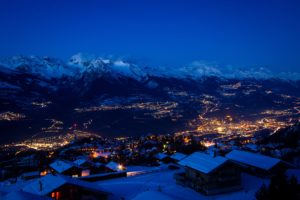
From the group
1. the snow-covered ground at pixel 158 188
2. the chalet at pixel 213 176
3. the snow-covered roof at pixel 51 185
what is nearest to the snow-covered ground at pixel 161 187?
the snow-covered ground at pixel 158 188

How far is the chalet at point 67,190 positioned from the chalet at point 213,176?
6.14 metres

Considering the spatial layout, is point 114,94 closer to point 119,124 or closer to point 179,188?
point 119,124

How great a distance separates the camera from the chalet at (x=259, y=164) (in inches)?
956

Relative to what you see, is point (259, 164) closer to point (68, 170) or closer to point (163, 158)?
point (163, 158)

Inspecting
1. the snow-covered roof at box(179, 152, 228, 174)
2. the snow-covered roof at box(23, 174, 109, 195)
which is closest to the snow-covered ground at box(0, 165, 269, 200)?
the snow-covered roof at box(23, 174, 109, 195)

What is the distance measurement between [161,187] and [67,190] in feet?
21.8

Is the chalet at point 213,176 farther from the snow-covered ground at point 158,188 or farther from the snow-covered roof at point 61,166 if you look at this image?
the snow-covered roof at point 61,166

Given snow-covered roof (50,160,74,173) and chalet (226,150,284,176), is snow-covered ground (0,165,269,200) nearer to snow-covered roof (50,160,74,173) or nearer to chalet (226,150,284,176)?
chalet (226,150,284,176)

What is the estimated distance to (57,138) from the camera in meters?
95.4

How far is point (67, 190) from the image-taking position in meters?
18.4

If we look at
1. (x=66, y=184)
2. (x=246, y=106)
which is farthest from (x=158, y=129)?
(x=66, y=184)

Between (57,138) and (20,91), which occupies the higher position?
(20,91)

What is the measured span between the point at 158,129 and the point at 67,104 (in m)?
69.9

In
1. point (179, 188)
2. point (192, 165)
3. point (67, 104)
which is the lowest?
point (179, 188)
